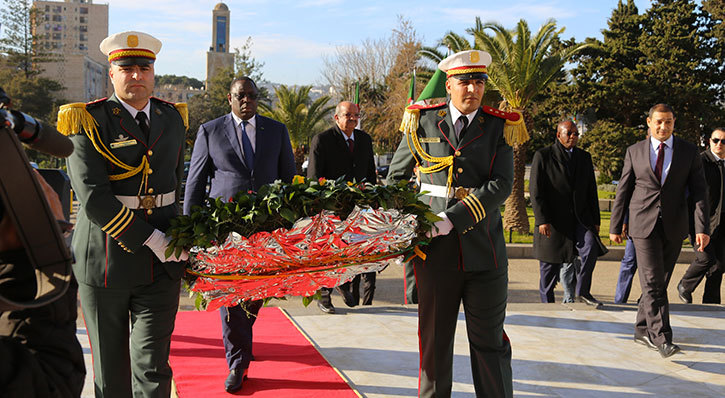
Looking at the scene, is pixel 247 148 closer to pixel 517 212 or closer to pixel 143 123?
pixel 143 123

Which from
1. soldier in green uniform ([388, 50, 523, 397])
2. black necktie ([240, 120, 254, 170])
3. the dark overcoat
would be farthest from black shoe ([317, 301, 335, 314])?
soldier in green uniform ([388, 50, 523, 397])

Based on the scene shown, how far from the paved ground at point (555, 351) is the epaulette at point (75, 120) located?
81.0 inches

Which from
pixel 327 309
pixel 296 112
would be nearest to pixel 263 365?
pixel 327 309

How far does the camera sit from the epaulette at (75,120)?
10.9ft

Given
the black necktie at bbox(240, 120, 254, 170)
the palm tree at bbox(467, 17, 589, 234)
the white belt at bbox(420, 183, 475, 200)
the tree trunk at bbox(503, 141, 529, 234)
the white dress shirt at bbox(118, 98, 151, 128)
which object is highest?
the palm tree at bbox(467, 17, 589, 234)

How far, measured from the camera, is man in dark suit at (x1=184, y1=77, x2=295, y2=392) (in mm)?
4570

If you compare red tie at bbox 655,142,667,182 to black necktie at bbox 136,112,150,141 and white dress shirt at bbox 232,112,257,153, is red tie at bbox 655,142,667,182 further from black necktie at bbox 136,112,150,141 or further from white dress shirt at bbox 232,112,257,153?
black necktie at bbox 136,112,150,141

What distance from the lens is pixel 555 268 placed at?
7488 millimetres

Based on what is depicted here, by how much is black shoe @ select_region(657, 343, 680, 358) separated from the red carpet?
276 cm

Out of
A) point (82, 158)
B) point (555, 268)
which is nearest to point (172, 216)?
point (82, 158)

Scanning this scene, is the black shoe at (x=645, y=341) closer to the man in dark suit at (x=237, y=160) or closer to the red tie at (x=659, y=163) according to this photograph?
the red tie at (x=659, y=163)

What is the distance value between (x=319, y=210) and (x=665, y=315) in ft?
12.0

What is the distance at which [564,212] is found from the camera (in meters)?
7.43

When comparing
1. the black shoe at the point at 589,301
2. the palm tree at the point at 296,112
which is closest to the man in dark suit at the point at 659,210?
the black shoe at the point at 589,301
